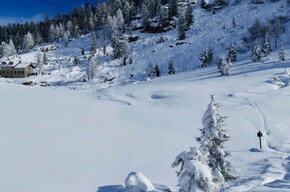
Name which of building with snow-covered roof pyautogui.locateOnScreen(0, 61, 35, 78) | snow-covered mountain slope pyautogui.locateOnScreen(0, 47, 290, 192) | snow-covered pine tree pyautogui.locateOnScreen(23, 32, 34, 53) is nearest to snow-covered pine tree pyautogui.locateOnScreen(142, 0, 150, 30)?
building with snow-covered roof pyautogui.locateOnScreen(0, 61, 35, 78)

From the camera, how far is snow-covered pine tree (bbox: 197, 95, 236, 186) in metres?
8.51

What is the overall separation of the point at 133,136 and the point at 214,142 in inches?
302

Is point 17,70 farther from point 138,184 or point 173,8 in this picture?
point 138,184

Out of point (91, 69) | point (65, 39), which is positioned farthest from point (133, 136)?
point (65, 39)

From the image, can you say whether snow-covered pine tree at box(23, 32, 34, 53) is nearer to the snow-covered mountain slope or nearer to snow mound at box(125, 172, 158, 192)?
the snow-covered mountain slope

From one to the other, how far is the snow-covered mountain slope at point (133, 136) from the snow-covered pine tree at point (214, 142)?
28.5 inches

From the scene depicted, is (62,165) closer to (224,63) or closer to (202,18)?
(224,63)

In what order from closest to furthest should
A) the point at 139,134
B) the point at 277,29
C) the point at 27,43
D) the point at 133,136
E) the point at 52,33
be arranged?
the point at 133,136
the point at 139,134
the point at 277,29
the point at 27,43
the point at 52,33

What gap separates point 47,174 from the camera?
9828 mm

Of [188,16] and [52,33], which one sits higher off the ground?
[52,33]

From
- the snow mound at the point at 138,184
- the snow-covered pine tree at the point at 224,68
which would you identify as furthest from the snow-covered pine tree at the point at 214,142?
the snow-covered pine tree at the point at 224,68

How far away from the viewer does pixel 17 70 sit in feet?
222

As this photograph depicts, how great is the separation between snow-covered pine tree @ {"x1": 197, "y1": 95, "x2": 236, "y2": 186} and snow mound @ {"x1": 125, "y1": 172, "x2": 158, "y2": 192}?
2753 millimetres

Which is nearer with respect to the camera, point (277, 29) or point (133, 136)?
point (133, 136)
